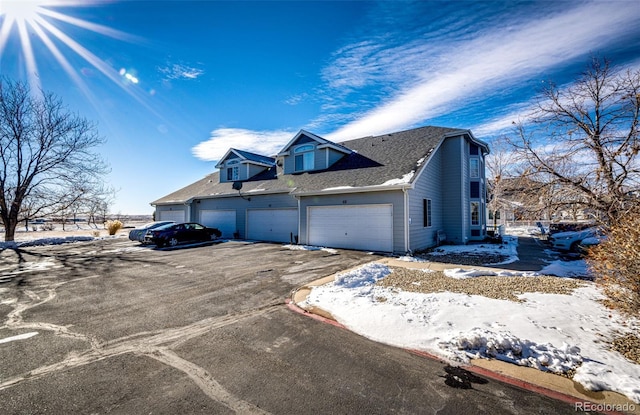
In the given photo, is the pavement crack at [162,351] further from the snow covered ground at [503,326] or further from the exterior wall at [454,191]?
the exterior wall at [454,191]

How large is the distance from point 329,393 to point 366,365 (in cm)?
75

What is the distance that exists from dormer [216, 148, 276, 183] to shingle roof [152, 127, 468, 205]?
88 centimetres

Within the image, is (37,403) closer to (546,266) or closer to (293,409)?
(293,409)

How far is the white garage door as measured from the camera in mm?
23406

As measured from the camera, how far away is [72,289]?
712 cm

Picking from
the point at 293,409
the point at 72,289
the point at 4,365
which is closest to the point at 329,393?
the point at 293,409

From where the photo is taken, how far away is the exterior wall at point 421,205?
1268 cm

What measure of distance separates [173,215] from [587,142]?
87.0 feet

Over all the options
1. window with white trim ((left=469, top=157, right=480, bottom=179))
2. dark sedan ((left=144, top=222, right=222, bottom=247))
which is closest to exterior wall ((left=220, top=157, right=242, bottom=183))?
dark sedan ((left=144, top=222, right=222, bottom=247))

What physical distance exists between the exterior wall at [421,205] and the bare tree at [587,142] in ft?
15.3

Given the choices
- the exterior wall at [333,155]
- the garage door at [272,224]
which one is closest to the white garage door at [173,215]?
the garage door at [272,224]

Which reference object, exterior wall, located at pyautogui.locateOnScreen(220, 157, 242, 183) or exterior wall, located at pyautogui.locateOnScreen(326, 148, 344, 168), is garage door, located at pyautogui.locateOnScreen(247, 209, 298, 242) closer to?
exterior wall, located at pyautogui.locateOnScreen(326, 148, 344, 168)

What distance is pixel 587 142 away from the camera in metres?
7.95

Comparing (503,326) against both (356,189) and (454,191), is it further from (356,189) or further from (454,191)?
(454,191)
